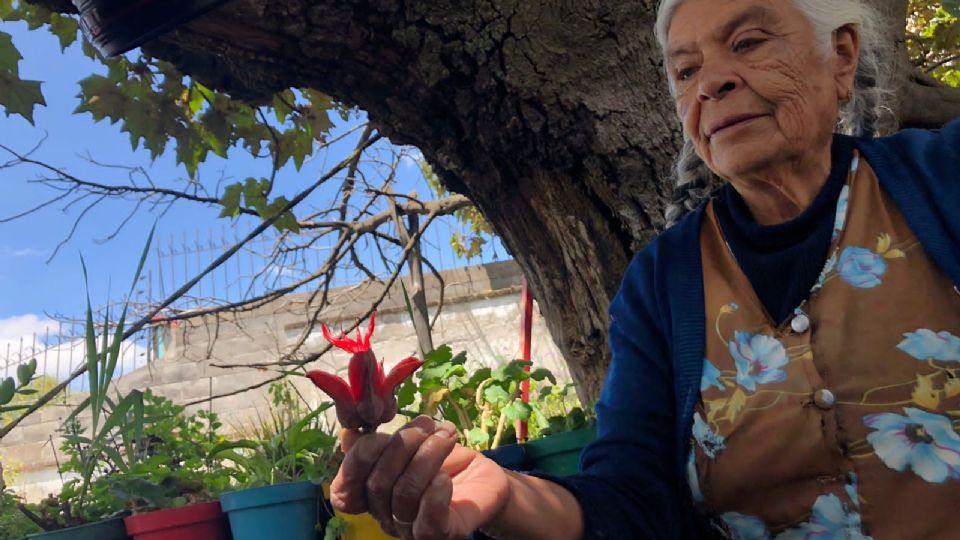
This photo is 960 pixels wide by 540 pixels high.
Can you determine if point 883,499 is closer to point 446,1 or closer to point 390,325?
point 446,1

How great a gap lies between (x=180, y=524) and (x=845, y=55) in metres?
1.58

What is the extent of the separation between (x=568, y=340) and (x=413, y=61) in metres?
0.79

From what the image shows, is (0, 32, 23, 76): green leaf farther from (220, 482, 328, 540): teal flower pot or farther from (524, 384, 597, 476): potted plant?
(524, 384, 597, 476): potted plant

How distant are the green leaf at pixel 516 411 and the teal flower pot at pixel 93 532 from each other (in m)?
0.90

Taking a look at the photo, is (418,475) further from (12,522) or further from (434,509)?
(12,522)

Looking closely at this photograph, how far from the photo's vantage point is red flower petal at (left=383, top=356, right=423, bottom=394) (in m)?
0.66

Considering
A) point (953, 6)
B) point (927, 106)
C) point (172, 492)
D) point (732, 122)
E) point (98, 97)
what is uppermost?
point (98, 97)

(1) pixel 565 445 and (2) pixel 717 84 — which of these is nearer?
(2) pixel 717 84

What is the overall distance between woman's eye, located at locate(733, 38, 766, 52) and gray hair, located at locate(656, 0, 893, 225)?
0.34ft

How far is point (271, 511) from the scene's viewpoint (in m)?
1.69

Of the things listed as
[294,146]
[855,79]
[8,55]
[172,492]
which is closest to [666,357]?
[855,79]

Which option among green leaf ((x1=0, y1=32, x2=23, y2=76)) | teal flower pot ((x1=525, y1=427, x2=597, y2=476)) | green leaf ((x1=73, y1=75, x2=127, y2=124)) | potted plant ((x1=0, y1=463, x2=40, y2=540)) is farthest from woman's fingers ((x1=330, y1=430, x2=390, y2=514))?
green leaf ((x1=73, y1=75, x2=127, y2=124))

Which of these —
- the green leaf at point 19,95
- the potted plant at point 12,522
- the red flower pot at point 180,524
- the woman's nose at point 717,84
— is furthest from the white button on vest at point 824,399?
the green leaf at point 19,95

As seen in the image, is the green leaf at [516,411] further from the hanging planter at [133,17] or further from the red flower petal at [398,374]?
the red flower petal at [398,374]
